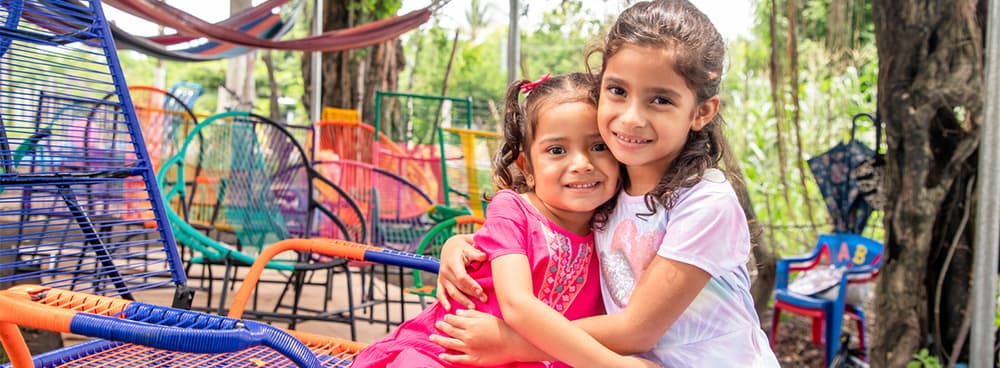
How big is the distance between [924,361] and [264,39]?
8.81ft

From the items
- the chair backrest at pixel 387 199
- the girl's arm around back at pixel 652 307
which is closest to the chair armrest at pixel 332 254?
the girl's arm around back at pixel 652 307

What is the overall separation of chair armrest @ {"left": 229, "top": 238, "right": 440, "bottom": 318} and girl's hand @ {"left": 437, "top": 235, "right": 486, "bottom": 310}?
39cm

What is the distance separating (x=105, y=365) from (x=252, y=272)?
0.32 meters

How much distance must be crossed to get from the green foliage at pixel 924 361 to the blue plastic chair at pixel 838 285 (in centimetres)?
68

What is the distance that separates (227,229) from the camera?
10.6ft

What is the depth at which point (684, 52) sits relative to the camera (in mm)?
1050

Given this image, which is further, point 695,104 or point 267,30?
point 267,30

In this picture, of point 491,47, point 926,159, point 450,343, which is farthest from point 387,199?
point 491,47

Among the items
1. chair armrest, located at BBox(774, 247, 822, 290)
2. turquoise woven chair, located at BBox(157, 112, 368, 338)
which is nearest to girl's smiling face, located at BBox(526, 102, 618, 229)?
turquoise woven chair, located at BBox(157, 112, 368, 338)

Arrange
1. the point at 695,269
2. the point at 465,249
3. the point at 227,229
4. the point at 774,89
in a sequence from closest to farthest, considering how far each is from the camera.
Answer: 1. the point at 695,269
2. the point at 465,249
3. the point at 227,229
4. the point at 774,89

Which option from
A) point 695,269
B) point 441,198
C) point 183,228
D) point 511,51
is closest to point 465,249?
point 695,269

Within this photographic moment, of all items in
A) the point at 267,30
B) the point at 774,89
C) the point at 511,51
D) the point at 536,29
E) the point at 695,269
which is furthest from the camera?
the point at 536,29

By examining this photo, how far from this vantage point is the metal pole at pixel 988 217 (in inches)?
80.0

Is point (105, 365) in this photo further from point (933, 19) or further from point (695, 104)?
point (933, 19)
